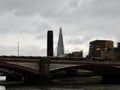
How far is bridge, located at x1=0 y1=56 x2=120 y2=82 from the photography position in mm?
92938

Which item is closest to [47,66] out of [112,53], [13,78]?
[13,78]

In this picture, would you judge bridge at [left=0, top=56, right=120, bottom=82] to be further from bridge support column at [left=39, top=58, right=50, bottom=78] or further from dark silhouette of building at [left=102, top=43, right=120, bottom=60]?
dark silhouette of building at [left=102, top=43, right=120, bottom=60]

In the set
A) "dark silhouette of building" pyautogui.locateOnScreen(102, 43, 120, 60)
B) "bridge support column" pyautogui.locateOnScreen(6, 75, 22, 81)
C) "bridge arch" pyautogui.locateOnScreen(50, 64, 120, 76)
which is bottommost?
"bridge support column" pyautogui.locateOnScreen(6, 75, 22, 81)

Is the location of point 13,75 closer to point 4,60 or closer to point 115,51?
point 4,60

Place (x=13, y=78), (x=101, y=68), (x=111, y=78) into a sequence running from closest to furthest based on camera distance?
(x=101, y=68) < (x=111, y=78) < (x=13, y=78)

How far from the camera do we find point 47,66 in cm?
9869

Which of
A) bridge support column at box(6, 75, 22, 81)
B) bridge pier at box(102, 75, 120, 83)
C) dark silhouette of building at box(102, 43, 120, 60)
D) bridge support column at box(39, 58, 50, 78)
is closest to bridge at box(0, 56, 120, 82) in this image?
bridge support column at box(39, 58, 50, 78)

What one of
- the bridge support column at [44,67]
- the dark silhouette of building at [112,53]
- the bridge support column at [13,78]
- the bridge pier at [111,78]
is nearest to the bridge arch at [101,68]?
the bridge pier at [111,78]

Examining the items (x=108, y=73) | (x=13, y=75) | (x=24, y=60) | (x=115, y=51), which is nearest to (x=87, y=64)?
(x=108, y=73)

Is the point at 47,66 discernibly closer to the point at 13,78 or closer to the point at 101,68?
the point at 101,68

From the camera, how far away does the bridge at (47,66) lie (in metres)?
92.9

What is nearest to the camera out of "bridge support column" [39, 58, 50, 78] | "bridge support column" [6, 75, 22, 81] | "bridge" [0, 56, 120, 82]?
"bridge" [0, 56, 120, 82]

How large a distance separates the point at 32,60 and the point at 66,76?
3918cm

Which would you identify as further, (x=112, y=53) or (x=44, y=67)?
(x=112, y=53)
